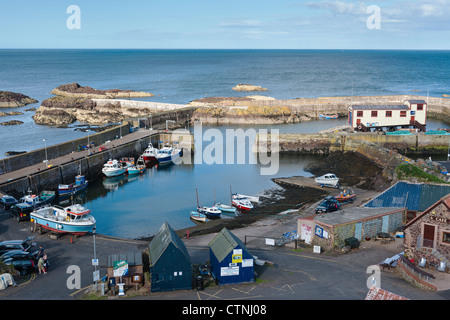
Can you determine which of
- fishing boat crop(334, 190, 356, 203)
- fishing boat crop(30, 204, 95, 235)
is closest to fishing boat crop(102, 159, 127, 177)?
fishing boat crop(30, 204, 95, 235)

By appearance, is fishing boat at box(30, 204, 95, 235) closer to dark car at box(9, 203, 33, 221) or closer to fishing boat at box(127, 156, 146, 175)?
dark car at box(9, 203, 33, 221)

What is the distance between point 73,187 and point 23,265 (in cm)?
2402

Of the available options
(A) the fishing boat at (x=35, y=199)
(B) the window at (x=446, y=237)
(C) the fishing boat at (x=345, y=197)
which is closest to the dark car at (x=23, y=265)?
(A) the fishing boat at (x=35, y=199)

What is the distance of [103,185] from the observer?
51.9 m

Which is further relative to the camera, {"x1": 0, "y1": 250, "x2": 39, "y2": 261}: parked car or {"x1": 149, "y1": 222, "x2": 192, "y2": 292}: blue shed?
{"x1": 0, "y1": 250, "x2": 39, "y2": 261}: parked car

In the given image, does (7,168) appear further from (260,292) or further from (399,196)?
(399,196)

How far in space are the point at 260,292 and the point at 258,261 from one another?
125 inches

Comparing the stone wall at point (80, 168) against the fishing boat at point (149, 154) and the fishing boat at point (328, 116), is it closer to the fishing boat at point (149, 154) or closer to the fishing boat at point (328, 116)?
the fishing boat at point (149, 154)

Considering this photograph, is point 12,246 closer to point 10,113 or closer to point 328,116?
point 328,116

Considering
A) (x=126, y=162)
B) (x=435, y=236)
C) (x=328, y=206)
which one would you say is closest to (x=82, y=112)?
(x=126, y=162)

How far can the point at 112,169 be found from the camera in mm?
53656

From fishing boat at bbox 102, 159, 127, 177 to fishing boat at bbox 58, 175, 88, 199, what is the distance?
3.86 metres

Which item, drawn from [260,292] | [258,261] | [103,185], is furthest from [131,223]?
[260,292]

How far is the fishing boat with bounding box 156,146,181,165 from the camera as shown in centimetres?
6028
